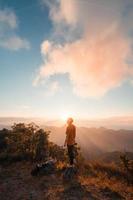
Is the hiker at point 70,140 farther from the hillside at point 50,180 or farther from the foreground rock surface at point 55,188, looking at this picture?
the foreground rock surface at point 55,188

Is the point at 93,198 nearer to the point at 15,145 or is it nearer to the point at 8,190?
the point at 8,190

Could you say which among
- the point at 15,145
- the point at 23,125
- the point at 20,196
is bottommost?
the point at 20,196

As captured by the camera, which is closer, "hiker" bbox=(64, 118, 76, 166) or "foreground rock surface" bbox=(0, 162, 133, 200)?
"foreground rock surface" bbox=(0, 162, 133, 200)

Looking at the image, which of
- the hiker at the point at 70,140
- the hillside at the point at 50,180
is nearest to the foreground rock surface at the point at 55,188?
the hillside at the point at 50,180

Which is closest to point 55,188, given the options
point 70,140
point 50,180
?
point 50,180

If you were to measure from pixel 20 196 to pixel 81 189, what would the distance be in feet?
8.67

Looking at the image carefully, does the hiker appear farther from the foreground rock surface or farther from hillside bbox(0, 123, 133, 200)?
the foreground rock surface

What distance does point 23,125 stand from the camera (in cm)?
2527

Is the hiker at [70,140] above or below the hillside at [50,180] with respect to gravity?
above

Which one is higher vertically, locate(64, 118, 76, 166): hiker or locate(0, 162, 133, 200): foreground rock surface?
locate(64, 118, 76, 166): hiker

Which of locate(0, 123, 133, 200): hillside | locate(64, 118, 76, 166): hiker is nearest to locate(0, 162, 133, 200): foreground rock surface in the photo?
locate(0, 123, 133, 200): hillside

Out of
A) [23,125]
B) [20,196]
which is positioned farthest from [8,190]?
[23,125]

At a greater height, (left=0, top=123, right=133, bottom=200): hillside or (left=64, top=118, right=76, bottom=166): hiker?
(left=64, top=118, right=76, bottom=166): hiker

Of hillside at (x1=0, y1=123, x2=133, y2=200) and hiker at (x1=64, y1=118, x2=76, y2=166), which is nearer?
hillside at (x1=0, y1=123, x2=133, y2=200)
